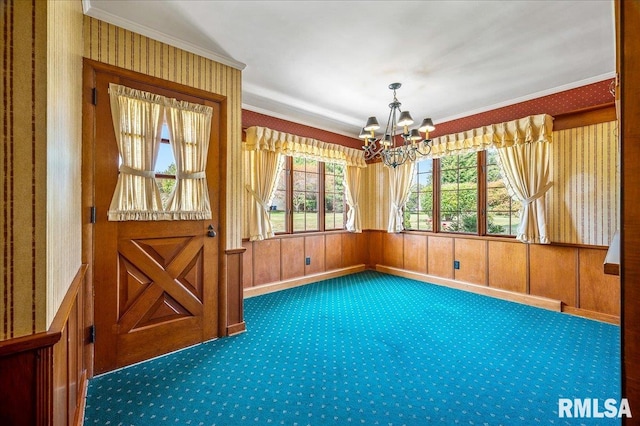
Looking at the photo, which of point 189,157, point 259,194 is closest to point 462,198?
point 259,194

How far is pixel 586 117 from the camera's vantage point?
3539 millimetres

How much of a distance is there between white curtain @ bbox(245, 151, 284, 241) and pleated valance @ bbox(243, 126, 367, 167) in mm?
140

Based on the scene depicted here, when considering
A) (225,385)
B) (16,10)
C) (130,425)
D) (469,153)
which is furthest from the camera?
(469,153)

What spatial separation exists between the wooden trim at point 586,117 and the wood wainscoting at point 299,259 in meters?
3.51

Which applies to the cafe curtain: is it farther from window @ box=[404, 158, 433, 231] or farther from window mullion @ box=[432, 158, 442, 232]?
window @ box=[404, 158, 433, 231]

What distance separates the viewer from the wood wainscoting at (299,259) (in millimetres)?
4375

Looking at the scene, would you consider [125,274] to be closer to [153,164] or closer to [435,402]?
[153,164]

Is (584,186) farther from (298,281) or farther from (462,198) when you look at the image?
A: (298,281)

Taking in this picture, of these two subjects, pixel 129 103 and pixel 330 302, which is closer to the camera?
pixel 129 103

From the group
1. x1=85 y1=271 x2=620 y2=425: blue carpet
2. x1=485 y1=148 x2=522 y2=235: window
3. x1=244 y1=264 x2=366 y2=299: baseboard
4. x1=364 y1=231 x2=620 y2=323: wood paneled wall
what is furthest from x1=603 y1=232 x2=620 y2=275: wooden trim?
x1=244 y1=264 x2=366 y2=299: baseboard

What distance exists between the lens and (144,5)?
226 centimetres

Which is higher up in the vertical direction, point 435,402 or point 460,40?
point 460,40

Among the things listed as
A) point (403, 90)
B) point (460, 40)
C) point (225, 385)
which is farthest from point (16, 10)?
point (403, 90)

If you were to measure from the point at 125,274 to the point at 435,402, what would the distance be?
8.23ft
